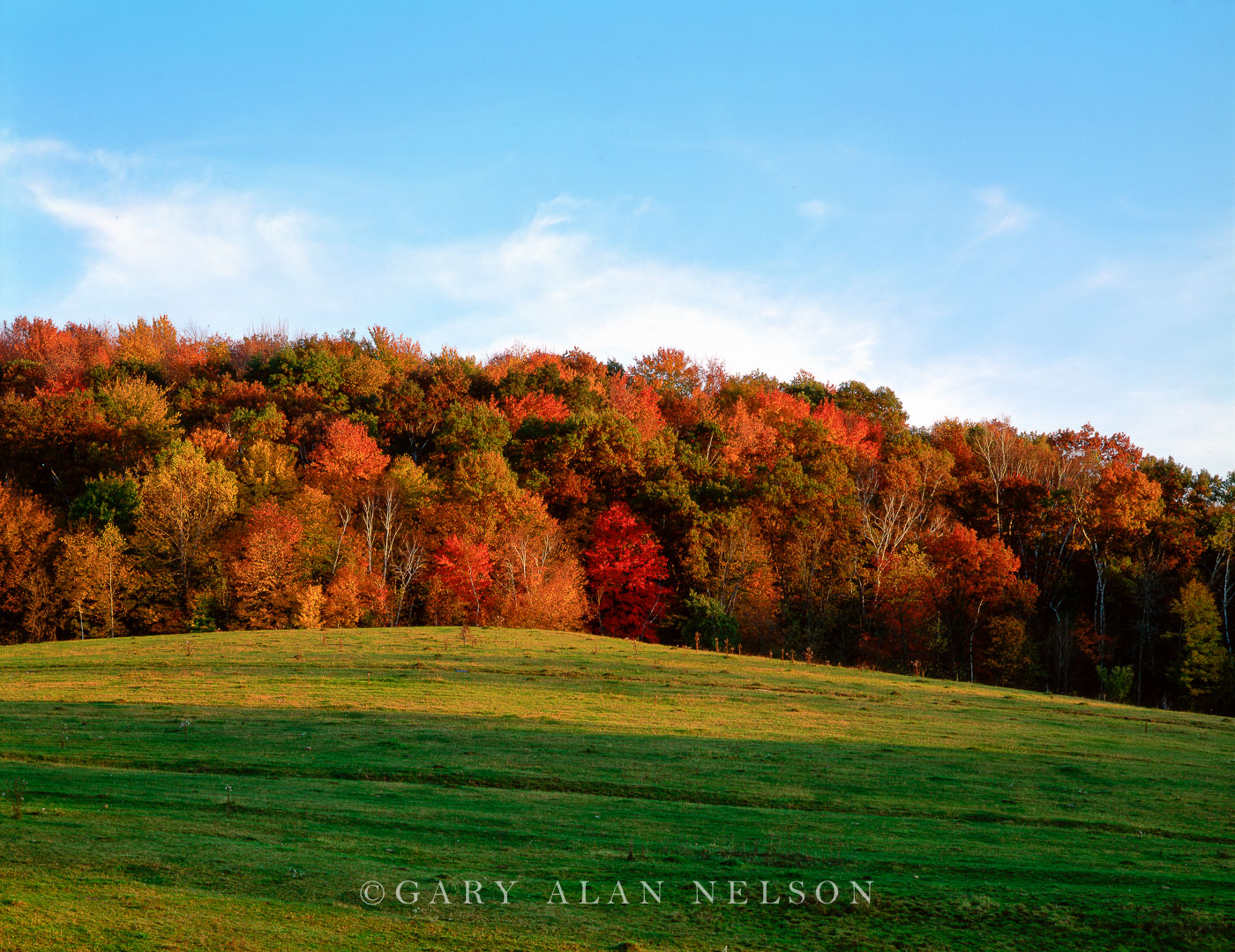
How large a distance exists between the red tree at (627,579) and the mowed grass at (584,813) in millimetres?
28820

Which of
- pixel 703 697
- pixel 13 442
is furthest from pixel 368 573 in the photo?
pixel 703 697

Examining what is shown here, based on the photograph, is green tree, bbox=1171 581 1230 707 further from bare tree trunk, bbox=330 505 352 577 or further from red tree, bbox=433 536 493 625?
bare tree trunk, bbox=330 505 352 577

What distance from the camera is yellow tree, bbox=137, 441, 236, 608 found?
5338cm

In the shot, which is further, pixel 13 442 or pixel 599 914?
pixel 13 442

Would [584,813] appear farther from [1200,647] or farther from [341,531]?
[1200,647]

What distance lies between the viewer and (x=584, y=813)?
14.6 m

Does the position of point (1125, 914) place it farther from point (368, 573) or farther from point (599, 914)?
point (368, 573)

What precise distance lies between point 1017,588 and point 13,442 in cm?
7344

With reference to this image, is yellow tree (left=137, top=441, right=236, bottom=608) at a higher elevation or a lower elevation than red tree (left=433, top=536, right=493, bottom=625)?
higher

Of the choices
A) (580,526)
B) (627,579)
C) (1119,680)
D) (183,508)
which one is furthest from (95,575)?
(1119,680)

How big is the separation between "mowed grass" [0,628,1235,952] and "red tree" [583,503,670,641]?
28820mm

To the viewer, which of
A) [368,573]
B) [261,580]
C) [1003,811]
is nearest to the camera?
[1003,811]

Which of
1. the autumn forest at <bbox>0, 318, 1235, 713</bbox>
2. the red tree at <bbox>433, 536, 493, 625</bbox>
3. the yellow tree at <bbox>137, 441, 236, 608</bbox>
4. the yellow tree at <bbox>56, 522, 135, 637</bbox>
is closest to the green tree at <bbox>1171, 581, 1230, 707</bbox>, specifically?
the autumn forest at <bbox>0, 318, 1235, 713</bbox>

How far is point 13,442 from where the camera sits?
6322 cm
